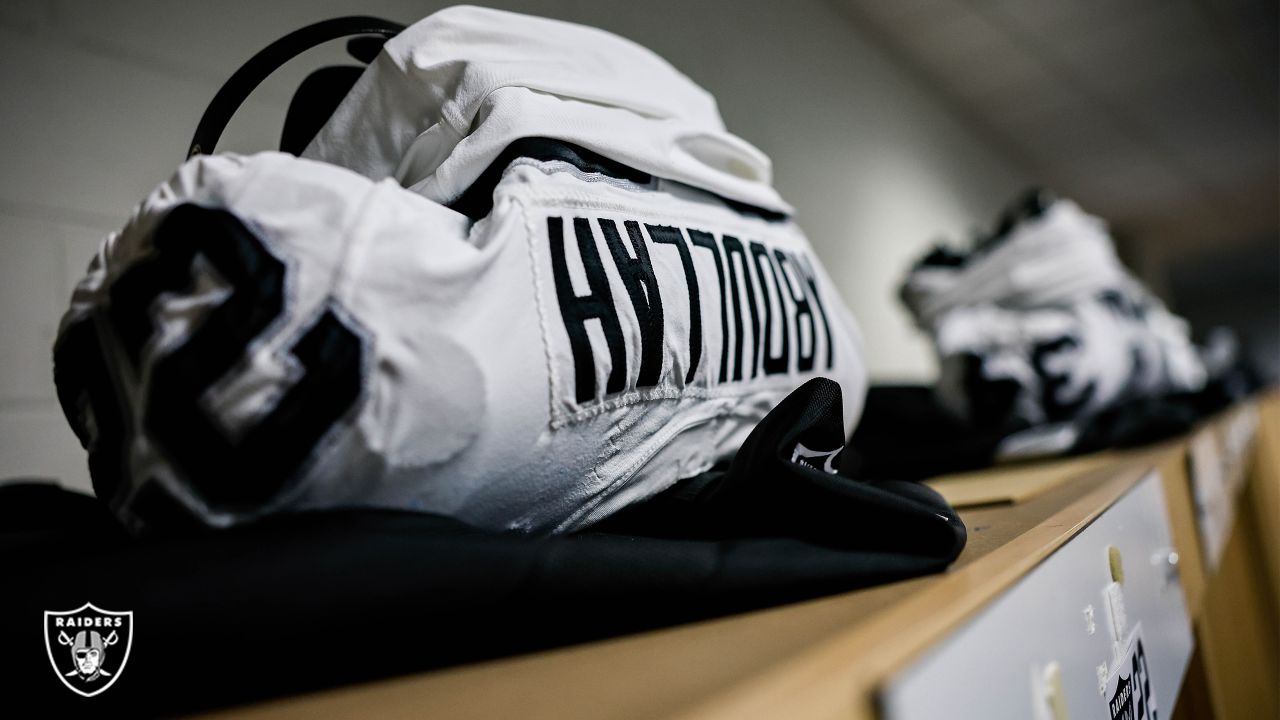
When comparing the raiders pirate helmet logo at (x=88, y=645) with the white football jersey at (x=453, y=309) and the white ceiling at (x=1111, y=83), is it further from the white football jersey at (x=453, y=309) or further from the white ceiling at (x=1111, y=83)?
the white ceiling at (x=1111, y=83)

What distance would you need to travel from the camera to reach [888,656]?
18 centimetres

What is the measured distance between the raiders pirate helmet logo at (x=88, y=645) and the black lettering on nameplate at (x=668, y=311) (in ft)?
0.51

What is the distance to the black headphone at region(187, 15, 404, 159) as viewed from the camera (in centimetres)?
41

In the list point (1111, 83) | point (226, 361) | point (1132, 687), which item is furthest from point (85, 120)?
point (1111, 83)

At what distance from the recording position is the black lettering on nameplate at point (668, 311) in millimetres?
334

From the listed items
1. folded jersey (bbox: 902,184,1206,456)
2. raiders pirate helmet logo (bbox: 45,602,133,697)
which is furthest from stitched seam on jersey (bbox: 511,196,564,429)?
folded jersey (bbox: 902,184,1206,456)

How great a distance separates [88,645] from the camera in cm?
23

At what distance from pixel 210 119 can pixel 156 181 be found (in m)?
0.14

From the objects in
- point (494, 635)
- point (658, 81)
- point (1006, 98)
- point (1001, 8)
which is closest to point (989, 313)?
point (658, 81)

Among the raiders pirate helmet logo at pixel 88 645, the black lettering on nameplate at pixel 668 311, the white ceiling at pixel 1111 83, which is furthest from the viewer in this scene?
the white ceiling at pixel 1111 83

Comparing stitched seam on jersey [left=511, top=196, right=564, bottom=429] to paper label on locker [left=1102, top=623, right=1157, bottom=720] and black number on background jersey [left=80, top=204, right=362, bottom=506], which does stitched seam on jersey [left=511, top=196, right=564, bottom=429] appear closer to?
black number on background jersey [left=80, top=204, right=362, bottom=506]

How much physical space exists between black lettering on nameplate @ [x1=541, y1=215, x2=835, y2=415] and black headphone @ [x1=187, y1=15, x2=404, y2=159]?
173 mm

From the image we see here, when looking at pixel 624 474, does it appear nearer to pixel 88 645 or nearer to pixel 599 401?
pixel 599 401

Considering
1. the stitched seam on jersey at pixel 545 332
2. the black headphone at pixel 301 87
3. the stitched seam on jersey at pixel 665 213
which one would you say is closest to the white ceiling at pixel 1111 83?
the stitched seam on jersey at pixel 665 213
